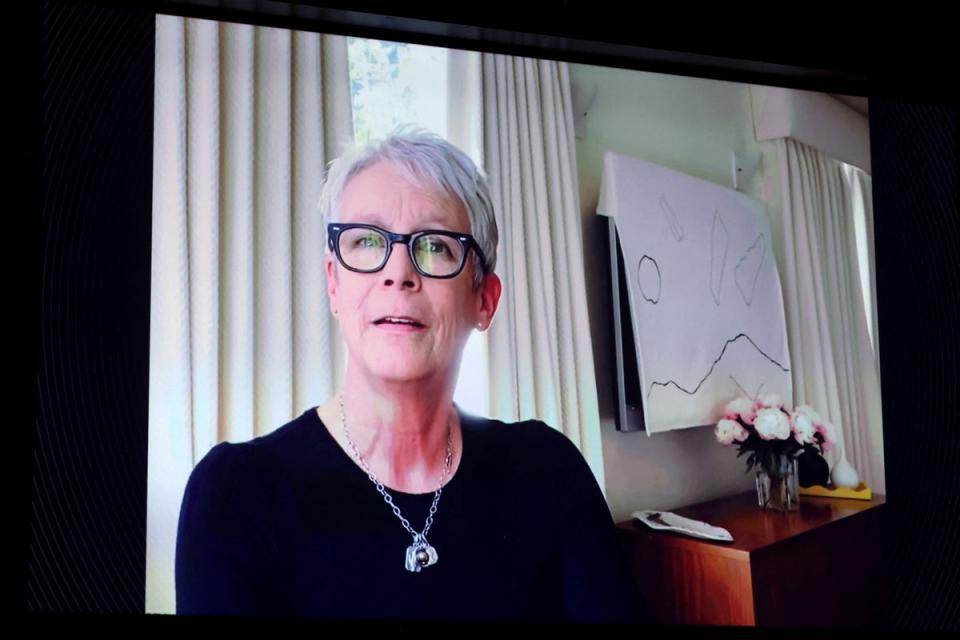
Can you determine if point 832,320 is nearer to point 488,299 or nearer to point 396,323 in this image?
point 488,299

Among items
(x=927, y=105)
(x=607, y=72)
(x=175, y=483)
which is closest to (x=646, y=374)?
(x=607, y=72)

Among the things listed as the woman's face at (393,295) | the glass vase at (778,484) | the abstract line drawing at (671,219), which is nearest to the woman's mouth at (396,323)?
the woman's face at (393,295)

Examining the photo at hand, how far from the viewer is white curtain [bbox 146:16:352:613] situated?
3.78ft

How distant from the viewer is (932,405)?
1.71 m

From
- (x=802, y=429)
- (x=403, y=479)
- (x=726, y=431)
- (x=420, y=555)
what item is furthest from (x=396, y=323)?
(x=802, y=429)

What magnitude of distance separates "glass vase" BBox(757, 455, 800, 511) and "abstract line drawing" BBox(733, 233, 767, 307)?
1.24ft

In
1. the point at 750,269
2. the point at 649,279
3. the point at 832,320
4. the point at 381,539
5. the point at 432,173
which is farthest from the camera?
the point at 832,320

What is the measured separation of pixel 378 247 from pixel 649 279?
63cm

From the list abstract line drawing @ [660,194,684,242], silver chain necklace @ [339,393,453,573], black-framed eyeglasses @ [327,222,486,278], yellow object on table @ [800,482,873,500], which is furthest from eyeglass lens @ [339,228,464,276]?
yellow object on table @ [800,482,873,500]

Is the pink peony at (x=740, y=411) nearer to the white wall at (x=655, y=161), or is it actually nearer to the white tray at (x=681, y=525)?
the white wall at (x=655, y=161)

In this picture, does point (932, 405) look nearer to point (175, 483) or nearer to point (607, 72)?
point (607, 72)

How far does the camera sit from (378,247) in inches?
47.6

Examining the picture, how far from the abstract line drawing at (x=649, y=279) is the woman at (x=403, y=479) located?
0.37 metres

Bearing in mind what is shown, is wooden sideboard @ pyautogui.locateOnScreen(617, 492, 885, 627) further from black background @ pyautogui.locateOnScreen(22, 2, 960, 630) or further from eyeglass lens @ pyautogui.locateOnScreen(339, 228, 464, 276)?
eyeglass lens @ pyautogui.locateOnScreen(339, 228, 464, 276)
